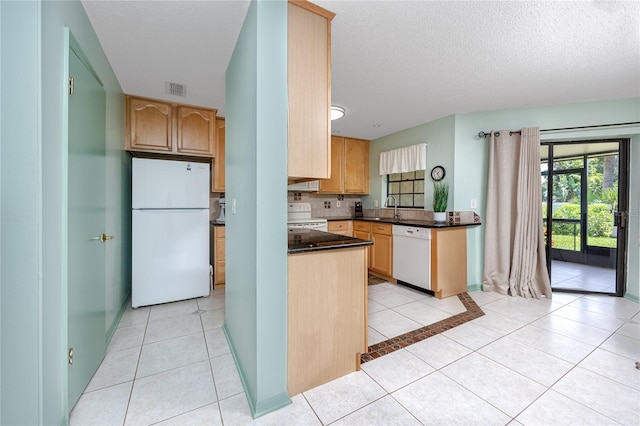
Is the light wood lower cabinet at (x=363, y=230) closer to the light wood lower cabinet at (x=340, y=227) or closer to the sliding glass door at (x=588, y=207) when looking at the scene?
the light wood lower cabinet at (x=340, y=227)

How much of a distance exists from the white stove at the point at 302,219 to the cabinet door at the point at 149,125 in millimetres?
2007

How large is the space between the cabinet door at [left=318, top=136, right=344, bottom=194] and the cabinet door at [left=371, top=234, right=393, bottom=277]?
44.4 inches

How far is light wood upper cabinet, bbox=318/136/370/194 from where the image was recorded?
4.70 metres

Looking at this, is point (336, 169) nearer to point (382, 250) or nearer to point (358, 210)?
point (358, 210)

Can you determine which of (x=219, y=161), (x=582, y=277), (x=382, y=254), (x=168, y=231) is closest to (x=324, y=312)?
(x=168, y=231)

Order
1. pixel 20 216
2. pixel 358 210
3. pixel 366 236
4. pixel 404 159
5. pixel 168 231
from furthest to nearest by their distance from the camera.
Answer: pixel 358 210 → pixel 366 236 → pixel 404 159 → pixel 168 231 → pixel 20 216

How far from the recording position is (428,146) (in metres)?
3.87

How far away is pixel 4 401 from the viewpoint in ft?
3.48

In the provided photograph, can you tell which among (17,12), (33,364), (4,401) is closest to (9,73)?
(17,12)

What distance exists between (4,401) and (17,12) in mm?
1620

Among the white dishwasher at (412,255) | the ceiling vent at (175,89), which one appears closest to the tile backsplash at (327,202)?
the white dishwasher at (412,255)

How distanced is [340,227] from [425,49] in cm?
293

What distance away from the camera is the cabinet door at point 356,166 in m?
4.85

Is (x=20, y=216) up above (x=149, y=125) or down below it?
below
